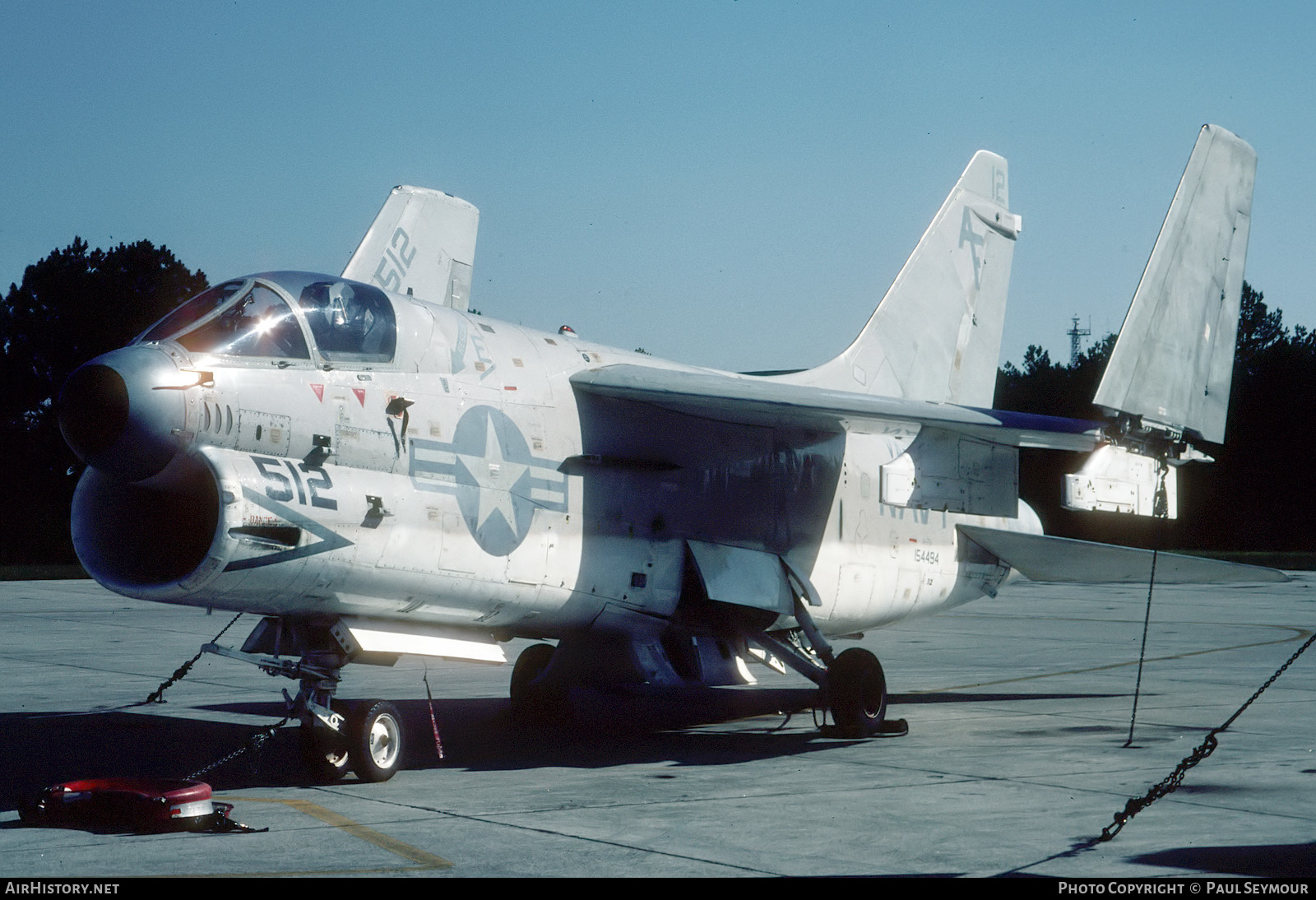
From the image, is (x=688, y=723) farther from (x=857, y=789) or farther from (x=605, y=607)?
(x=857, y=789)

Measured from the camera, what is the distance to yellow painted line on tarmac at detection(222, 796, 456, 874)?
22.3 ft

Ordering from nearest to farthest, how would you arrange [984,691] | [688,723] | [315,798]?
[315,798], [688,723], [984,691]

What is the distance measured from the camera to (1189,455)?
37.4 ft

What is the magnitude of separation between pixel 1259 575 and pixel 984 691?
4191 millimetres

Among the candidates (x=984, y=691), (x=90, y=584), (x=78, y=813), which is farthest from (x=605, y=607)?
(x=90, y=584)

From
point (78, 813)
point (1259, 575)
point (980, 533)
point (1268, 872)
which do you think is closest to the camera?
point (1268, 872)

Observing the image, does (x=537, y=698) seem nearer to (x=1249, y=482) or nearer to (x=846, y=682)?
(x=846, y=682)

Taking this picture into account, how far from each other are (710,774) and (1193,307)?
595 centimetres

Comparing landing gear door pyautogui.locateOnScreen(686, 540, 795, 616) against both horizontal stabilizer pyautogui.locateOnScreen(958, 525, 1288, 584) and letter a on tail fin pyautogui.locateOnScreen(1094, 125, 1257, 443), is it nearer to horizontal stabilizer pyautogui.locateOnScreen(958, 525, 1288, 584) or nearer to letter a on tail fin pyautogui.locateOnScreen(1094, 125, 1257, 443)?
letter a on tail fin pyautogui.locateOnScreen(1094, 125, 1257, 443)

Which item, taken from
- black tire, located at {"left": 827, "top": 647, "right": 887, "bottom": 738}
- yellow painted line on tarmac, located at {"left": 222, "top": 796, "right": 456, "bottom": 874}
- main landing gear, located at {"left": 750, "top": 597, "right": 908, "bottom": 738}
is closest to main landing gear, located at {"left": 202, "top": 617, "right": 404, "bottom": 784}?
yellow painted line on tarmac, located at {"left": 222, "top": 796, "right": 456, "bottom": 874}

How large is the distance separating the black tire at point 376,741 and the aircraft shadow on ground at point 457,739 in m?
0.21

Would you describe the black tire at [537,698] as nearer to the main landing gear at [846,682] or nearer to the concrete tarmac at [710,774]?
the concrete tarmac at [710,774]

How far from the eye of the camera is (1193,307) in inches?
464

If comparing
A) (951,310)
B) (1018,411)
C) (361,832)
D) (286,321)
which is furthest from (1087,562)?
(1018,411)
